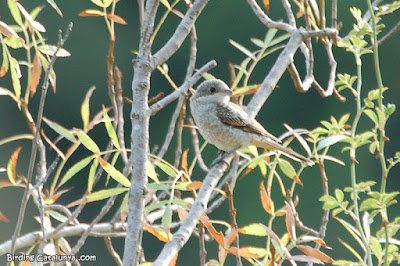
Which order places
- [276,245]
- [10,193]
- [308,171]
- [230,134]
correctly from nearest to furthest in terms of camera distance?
[276,245] < [230,134] < [10,193] < [308,171]

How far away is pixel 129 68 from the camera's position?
946cm

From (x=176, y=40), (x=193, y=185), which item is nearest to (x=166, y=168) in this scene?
(x=193, y=185)

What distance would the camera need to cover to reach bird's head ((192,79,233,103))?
3809 millimetres

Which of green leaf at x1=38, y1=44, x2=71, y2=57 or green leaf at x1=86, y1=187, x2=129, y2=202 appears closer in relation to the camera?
green leaf at x1=86, y1=187, x2=129, y2=202

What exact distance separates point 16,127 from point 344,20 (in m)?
4.72

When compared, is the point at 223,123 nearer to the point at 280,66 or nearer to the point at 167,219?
the point at 280,66

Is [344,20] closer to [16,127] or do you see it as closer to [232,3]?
[232,3]

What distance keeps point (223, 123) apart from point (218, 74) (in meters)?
5.22

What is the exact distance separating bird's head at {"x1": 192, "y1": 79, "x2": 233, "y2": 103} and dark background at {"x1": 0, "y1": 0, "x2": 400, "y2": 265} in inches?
198

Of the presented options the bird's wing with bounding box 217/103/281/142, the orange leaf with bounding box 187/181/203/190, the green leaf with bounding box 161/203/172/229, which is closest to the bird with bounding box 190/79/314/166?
the bird's wing with bounding box 217/103/281/142

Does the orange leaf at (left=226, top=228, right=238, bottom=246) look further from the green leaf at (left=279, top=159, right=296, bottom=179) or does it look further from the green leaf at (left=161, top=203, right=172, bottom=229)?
the green leaf at (left=279, top=159, right=296, bottom=179)

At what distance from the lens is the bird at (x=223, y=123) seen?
3.67 metres

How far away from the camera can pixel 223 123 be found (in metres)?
3.78

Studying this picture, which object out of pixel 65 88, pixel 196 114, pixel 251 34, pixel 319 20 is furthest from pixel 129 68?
pixel 319 20
